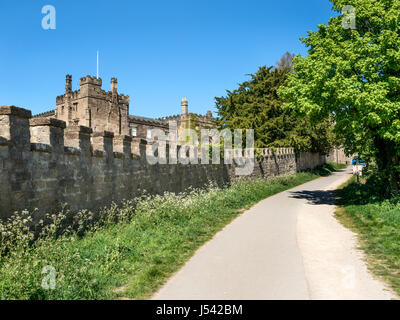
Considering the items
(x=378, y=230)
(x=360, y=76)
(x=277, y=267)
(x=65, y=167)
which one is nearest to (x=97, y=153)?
(x=65, y=167)

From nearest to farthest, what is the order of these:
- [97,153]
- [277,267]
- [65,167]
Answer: [277,267], [65,167], [97,153]

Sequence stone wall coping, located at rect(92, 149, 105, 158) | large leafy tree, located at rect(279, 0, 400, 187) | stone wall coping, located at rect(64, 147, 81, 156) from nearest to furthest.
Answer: stone wall coping, located at rect(64, 147, 81, 156) < stone wall coping, located at rect(92, 149, 105, 158) < large leafy tree, located at rect(279, 0, 400, 187)

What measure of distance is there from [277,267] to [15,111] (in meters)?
5.70

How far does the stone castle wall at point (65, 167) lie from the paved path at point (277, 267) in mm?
3335

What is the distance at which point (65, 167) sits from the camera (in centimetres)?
734

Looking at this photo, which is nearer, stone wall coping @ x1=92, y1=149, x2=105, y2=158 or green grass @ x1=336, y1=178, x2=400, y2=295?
green grass @ x1=336, y1=178, x2=400, y2=295

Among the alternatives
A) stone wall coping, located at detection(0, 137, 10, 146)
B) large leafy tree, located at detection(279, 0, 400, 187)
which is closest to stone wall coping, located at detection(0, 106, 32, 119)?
stone wall coping, located at detection(0, 137, 10, 146)

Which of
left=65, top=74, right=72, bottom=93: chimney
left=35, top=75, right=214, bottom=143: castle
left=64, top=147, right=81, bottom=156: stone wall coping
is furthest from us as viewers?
left=65, top=74, right=72, bottom=93: chimney

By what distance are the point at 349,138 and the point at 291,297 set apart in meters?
13.2

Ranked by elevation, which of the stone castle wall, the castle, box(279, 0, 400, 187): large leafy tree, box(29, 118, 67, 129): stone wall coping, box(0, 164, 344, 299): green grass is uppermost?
the castle

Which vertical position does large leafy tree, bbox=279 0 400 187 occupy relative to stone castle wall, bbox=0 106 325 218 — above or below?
above

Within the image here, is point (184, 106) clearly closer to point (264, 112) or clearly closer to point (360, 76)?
point (264, 112)

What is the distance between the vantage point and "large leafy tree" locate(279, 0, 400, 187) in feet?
36.3

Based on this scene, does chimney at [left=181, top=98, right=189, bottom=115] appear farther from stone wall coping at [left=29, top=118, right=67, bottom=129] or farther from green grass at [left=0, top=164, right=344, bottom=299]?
stone wall coping at [left=29, top=118, right=67, bottom=129]
